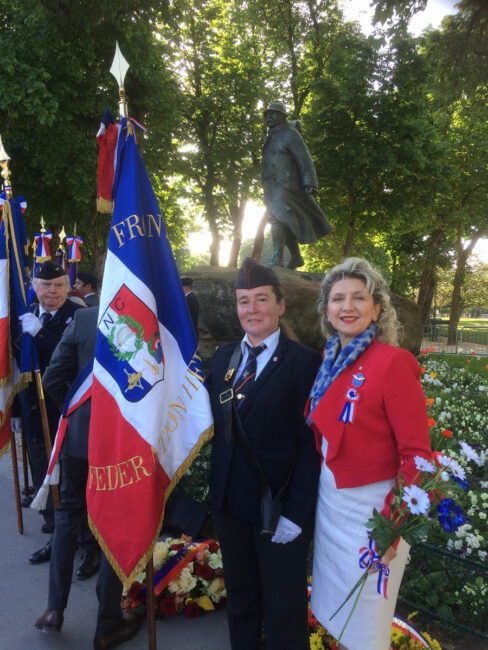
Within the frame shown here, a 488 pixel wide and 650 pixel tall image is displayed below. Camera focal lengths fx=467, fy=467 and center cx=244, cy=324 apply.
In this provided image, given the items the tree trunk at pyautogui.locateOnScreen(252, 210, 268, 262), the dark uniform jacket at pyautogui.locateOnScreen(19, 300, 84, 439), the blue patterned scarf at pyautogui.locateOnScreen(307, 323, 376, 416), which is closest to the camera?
the blue patterned scarf at pyautogui.locateOnScreen(307, 323, 376, 416)

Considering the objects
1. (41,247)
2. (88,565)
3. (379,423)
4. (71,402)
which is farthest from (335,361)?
(41,247)

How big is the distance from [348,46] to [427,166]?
16.1ft

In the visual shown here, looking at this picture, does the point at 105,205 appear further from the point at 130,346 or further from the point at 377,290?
the point at 377,290

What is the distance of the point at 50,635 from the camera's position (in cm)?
291

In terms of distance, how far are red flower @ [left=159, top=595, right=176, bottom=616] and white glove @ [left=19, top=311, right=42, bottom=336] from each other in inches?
93.8

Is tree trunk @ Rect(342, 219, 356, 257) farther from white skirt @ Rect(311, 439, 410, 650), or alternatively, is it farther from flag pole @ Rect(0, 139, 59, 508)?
white skirt @ Rect(311, 439, 410, 650)

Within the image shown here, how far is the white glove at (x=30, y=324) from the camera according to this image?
4035 mm

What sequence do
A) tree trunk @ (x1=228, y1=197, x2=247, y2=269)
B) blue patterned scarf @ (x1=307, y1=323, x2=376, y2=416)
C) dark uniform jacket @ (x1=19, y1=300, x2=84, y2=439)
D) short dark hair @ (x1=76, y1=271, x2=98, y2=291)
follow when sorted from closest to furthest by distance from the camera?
blue patterned scarf @ (x1=307, y1=323, x2=376, y2=416)
dark uniform jacket @ (x1=19, y1=300, x2=84, y2=439)
short dark hair @ (x1=76, y1=271, x2=98, y2=291)
tree trunk @ (x1=228, y1=197, x2=247, y2=269)


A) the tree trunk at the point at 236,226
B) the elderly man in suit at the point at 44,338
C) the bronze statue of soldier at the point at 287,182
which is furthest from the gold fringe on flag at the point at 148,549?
the tree trunk at the point at 236,226

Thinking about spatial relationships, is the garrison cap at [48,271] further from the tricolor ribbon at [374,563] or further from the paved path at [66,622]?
the tricolor ribbon at [374,563]

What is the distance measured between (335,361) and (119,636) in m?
2.15

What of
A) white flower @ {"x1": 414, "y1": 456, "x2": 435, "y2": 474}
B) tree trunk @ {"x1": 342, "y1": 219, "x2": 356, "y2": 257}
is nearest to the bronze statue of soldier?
white flower @ {"x1": 414, "y1": 456, "x2": 435, "y2": 474}

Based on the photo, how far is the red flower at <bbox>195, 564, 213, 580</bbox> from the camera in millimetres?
3146

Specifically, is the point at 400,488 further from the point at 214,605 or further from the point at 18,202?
the point at 18,202
